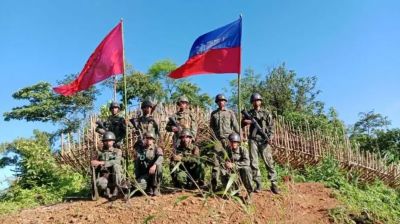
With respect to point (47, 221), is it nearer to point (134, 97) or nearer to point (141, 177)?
point (141, 177)

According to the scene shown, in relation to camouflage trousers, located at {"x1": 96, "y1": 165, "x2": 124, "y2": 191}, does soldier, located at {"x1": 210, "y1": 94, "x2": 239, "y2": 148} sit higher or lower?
higher

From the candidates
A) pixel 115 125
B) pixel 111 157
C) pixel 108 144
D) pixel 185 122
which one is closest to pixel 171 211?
pixel 111 157

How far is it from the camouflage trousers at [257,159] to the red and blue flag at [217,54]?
4.40 ft

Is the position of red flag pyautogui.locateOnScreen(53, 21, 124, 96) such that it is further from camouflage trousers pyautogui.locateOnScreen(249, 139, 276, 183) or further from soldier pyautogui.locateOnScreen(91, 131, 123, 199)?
camouflage trousers pyautogui.locateOnScreen(249, 139, 276, 183)

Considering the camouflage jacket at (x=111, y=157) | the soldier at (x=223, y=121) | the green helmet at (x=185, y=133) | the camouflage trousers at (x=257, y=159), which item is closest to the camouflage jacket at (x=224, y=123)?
the soldier at (x=223, y=121)

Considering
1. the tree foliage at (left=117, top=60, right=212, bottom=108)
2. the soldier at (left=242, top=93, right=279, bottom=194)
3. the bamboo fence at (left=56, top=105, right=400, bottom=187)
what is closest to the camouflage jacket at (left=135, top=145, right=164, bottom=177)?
the soldier at (left=242, top=93, right=279, bottom=194)

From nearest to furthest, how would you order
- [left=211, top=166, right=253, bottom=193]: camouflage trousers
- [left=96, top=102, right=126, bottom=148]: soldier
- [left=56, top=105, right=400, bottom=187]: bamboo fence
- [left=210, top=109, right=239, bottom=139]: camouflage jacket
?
[left=211, top=166, right=253, bottom=193]: camouflage trousers, [left=210, top=109, right=239, bottom=139]: camouflage jacket, [left=96, top=102, right=126, bottom=148]: soldier, [left=56, top=105, right=400, bottom=187]: bamboo fence

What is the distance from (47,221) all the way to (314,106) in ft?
65.3

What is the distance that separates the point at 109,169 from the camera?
26.9 feet

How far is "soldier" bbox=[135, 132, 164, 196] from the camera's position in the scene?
7887 millimetres

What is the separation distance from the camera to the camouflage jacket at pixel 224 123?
8.78 metres

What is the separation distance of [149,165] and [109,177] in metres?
0.71

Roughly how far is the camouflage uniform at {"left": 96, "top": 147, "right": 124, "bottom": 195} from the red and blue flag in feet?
5.71

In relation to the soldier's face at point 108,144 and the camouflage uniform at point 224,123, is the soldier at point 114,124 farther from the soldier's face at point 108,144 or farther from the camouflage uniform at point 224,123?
the camouflage uniform at point 224,123
